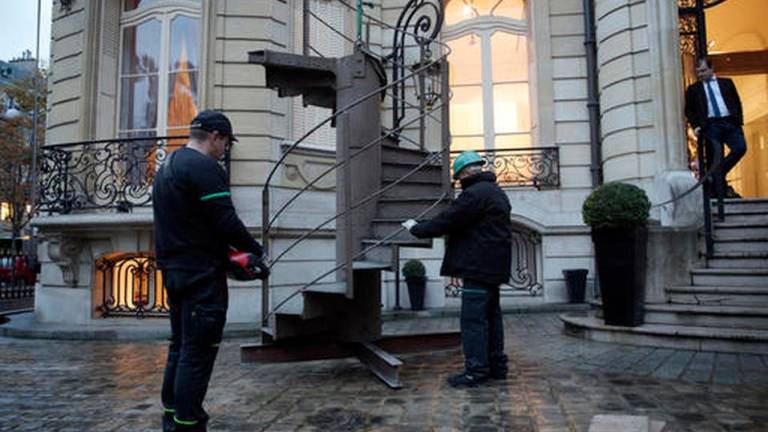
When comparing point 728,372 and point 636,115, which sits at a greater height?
point 636,115

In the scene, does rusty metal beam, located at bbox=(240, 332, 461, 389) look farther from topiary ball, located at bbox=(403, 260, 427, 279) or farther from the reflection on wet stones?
topiary ball, located at bbox=(403, 260, 427, 279)

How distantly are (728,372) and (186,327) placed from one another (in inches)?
177

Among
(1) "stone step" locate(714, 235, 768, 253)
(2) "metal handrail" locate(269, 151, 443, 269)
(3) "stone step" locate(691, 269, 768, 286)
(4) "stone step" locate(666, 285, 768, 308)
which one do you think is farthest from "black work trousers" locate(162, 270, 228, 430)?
(1) "stone step" locate(714, 235, 768, 253)

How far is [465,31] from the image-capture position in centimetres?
1169

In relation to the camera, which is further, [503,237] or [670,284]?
[670,284]

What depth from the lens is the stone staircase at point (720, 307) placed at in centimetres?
589

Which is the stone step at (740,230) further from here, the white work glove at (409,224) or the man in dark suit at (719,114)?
the white work glove at (409,224)

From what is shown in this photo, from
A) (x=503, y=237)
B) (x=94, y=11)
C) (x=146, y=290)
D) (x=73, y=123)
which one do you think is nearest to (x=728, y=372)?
(x=503, y=237)

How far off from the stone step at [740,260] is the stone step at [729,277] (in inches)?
8.8

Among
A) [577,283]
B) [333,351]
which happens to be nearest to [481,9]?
[577,283]

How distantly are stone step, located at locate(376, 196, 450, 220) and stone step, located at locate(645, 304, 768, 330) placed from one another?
9.97 ft

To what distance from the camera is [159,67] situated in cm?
1022

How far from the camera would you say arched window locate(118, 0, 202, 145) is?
10.0 m

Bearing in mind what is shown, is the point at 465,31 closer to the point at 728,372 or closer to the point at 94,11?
the point at 94,11
